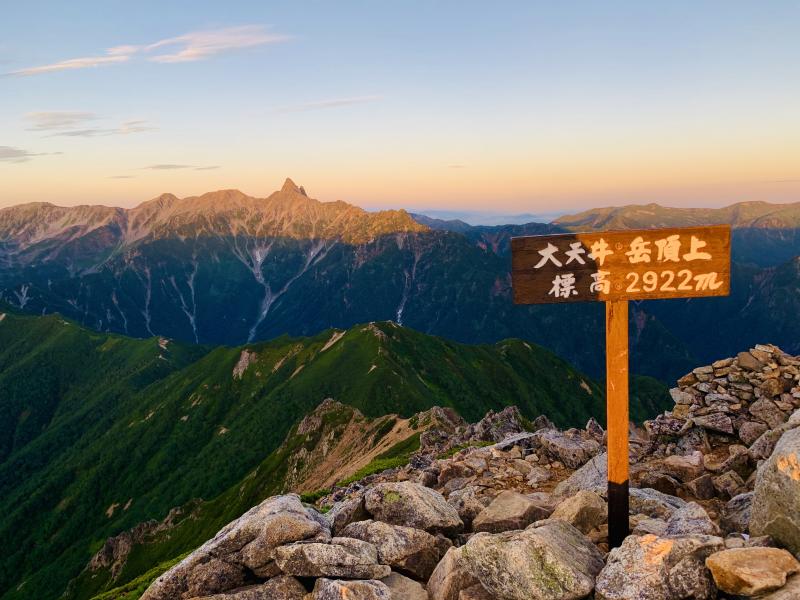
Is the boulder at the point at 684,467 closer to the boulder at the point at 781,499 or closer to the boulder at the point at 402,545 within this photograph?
the boulder at the point at 781,499

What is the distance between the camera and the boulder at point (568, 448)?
25625 mm

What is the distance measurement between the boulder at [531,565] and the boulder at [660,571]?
0.58 meters

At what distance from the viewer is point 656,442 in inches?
986

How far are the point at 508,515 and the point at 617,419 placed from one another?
4668mm

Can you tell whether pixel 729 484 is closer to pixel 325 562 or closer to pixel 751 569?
pixel 751 569

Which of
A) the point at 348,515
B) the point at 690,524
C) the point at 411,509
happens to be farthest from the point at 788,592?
the point at 348,515

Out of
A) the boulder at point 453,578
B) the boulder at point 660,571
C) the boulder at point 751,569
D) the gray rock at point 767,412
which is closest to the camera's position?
the boulder at point 751,569

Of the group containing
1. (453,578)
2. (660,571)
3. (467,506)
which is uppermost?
(660,571)

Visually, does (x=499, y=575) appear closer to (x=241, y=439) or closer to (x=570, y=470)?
(x=570, y=470)

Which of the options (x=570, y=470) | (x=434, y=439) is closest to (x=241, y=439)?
(x=434, y=439)

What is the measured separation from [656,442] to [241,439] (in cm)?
17256

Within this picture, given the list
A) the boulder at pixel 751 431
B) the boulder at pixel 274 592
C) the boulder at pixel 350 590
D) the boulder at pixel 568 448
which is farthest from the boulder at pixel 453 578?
the boulder at pixel 751 431

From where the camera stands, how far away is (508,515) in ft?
53.3

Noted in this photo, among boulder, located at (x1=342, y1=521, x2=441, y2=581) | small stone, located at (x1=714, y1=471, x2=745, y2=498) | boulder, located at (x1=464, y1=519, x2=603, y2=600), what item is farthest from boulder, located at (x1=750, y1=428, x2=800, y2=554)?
boulder, located at (x1=342, y1=521, x2=441, y2=581)
